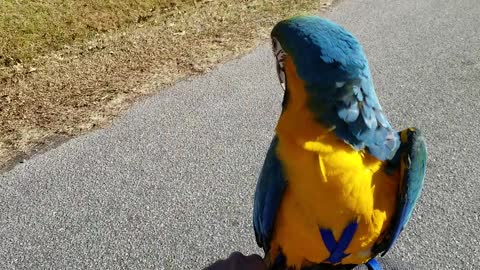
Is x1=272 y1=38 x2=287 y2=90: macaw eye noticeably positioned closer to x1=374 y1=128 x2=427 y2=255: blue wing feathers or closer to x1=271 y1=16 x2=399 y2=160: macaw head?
x1=271 y1=16 x2=399 y2=160: macaw head

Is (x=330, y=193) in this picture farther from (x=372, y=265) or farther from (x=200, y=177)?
(x=200, y=177)

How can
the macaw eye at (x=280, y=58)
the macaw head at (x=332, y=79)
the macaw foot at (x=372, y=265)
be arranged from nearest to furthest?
the macaw head at (x=332, y=79) → the macaw eye at (x=280, y=58) → the macaw foot at (x=372, y=265)

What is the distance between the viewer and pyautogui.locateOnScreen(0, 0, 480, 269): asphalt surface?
8.64ft

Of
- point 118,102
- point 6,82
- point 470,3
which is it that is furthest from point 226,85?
point 470,3

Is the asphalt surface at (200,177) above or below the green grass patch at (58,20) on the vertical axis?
above

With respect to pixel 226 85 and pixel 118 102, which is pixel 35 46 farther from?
pixel 226 85

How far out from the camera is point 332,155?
1392mm

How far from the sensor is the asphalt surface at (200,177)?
2.63m

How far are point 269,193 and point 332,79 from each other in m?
0.36

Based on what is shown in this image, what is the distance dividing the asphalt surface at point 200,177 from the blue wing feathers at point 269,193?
1.02m

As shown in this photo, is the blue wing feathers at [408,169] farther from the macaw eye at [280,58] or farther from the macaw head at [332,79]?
the macaw eye at [280,58]

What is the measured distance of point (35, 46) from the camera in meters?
4.60

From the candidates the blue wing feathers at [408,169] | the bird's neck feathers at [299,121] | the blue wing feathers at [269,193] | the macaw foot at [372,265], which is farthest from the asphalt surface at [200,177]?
the bird's neck feathers at [299,121]

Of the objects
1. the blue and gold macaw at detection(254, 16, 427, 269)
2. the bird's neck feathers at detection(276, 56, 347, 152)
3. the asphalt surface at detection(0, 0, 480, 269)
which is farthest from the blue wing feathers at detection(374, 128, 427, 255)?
the asphalt surface at detection(0, 0, 480, 269)
